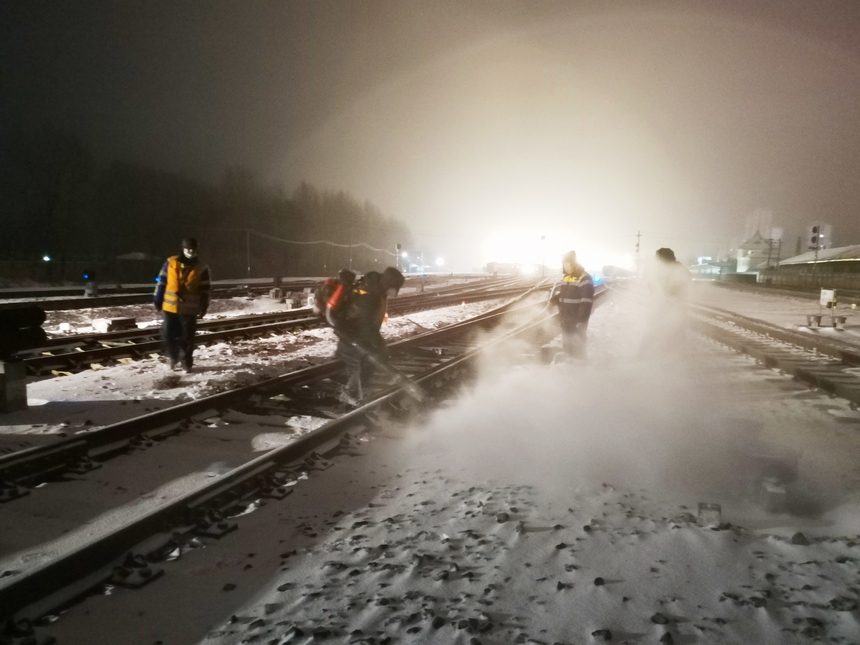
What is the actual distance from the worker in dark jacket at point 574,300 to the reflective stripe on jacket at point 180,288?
219 inches

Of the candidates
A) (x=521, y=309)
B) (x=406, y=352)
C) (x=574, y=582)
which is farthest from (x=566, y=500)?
(x=521, y=309)

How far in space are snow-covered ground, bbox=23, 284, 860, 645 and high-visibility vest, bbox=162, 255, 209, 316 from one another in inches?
163

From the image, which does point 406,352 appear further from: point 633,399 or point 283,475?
point 283,475

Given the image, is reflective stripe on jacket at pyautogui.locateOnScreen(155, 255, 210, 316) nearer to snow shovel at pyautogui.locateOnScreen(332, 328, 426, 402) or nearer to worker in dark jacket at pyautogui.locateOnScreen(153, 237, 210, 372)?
worker in dark jacket at pyautogui.locateOnScreen(153, 237, 210, 372)

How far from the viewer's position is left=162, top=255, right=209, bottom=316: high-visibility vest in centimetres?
868

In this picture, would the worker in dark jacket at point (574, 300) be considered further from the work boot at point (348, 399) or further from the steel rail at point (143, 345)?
the steel rail at point (143, 345)

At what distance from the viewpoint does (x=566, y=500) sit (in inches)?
171

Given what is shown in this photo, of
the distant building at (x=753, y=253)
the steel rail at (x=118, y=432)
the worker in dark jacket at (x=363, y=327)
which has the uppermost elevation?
the distant building at (x=753, y=253)

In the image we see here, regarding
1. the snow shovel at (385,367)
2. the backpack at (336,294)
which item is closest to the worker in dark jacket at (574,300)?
the snow shovel at (385,367)

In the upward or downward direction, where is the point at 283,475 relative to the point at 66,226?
downward

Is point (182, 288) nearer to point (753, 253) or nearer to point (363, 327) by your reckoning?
point (363, 327)

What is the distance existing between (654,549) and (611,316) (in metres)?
19.3

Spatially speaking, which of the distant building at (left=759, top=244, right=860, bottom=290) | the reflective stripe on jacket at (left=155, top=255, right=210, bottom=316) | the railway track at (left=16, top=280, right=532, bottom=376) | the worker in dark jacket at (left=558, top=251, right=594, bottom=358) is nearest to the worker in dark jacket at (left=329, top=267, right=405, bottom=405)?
the reflective stripe on jacket at (left=155, top=255, right=210, bottom=316)

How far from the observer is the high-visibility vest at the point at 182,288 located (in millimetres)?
8680
